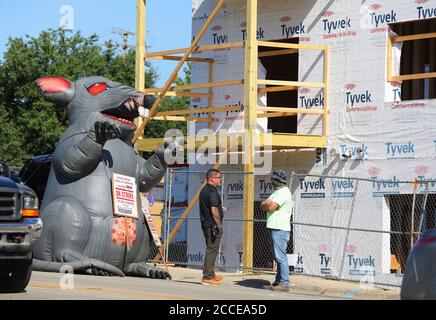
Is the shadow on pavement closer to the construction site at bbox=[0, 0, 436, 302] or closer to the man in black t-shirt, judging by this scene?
the construction site at bbox=[0, 0, 436, 302]

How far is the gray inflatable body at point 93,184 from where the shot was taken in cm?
1767

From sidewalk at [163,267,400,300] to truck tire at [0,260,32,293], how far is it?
18.8 ft

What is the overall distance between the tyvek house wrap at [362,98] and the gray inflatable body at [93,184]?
4.94 meters

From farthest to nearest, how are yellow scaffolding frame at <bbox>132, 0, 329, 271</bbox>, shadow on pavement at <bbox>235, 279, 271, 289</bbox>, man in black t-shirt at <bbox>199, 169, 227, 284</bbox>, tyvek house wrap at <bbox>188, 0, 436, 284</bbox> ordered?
yellow scaffolding frame at <bbox>132, 0, 329, 271</bbox>, tyvek house wrap at <bbox>188, 0, 436, 284</bbox>, shadow on pavement at <bbox>235, 279, 271, 289</bbox>, man in black t-shirt at <bbox>199, 169, 227, 284</bbox>

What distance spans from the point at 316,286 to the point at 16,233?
7089 mm

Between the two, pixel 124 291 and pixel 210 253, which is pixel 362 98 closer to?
pixel 210 253

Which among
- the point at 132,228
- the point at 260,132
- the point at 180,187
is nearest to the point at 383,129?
the point at 260,132

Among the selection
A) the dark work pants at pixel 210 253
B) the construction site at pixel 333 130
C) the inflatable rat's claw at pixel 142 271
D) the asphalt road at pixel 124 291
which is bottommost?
the asphalt road at pixel 124 291

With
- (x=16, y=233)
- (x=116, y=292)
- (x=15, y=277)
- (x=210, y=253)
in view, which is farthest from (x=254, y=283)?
(x=16, y=233)

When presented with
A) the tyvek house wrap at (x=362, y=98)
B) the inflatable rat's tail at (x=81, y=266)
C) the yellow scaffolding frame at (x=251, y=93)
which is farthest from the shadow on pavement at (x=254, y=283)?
the tyvek house wrap at (x=362, y=98)

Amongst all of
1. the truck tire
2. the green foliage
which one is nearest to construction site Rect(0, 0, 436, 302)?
the truck tire

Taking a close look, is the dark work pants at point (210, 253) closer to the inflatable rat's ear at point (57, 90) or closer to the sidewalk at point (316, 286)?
the sidewalk at point (316, 286)

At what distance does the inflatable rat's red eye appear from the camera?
18.6 metres

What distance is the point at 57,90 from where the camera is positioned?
18.6 m
